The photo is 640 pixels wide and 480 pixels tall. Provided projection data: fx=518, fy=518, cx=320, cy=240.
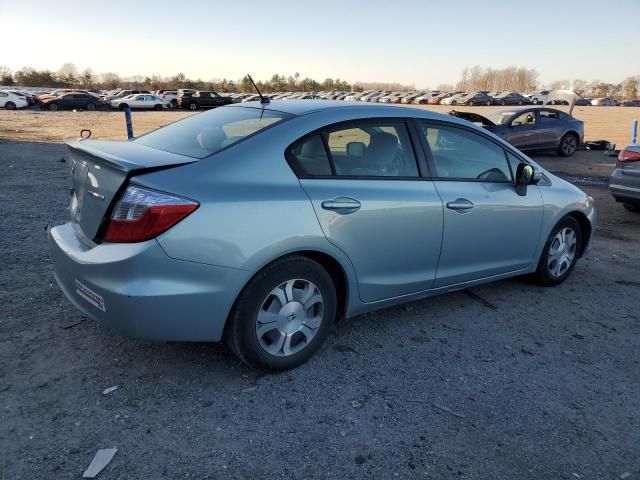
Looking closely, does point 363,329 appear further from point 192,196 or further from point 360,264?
point 192,196

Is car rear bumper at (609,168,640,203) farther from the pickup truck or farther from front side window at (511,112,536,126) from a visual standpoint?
the pickup truck

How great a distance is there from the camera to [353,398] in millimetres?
2973

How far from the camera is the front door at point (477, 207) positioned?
3.79m

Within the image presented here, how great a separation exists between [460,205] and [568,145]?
44.1 feet

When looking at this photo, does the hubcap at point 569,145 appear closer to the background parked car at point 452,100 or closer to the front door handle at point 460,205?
the front door handle at point 460,205

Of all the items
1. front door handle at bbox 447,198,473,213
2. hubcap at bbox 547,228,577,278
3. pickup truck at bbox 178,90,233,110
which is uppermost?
front door handle at bbox 447,198,473,213

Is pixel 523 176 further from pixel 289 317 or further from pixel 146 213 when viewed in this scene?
pixel 146 213

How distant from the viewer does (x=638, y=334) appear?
13.0ft

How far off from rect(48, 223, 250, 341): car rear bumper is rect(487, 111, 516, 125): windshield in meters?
13.4

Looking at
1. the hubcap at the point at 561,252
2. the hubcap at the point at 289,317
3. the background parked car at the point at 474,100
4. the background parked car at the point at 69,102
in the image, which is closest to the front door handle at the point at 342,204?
the hubcap at the point at 289,317

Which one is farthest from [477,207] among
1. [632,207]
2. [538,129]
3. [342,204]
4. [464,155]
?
[538,129]

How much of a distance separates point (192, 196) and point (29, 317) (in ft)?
6.45

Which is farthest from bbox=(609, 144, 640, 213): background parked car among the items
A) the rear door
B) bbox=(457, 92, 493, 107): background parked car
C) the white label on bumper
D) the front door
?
bbox=(457, 92, 493, 107): background parked car

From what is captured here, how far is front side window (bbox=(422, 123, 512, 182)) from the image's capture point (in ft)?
12.6
